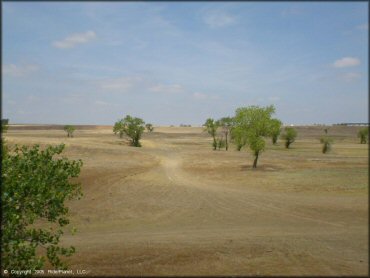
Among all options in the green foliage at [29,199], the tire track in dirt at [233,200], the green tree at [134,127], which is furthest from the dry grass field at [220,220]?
the green tree at [134,127]

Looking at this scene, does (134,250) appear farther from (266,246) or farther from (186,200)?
(186,200)

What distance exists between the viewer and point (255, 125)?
4525cm

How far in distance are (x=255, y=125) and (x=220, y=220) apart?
22857mm

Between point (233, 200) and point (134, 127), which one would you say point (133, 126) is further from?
point (233, 200)

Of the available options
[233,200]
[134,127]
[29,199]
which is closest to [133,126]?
[134,127]

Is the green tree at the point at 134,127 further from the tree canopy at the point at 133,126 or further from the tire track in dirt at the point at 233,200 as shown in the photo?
the tire track in dirt at the point at 233,200

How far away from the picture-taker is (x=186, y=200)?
29625mm

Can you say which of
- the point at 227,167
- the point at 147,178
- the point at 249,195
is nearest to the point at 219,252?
the point at 249,195

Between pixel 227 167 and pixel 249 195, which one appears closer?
pixel 249 195

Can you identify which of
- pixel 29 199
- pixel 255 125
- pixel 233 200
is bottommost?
pixel 233 200

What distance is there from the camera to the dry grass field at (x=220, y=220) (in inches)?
644

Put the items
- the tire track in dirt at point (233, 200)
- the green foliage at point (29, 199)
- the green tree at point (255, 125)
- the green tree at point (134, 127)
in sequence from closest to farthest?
the green foliage at point (29, 199) → the tire track in dirt at point (233, 200) → the green tree at point (255, 125) → the green tree at point (134, 127)

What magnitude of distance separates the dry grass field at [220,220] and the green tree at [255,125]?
10.1 ft

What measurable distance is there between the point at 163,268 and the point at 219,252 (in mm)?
3146
